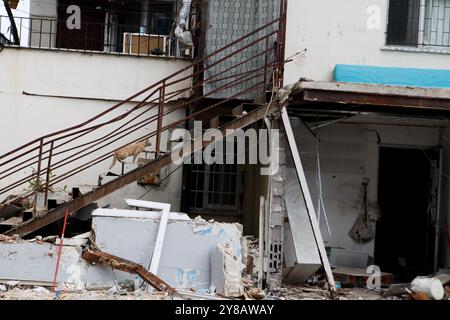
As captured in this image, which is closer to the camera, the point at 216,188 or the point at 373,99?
the point at 373,99

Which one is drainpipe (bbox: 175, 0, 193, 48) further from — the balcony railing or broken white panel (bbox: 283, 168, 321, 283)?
broken white panel (bbox: 283, 168, 321, 283)

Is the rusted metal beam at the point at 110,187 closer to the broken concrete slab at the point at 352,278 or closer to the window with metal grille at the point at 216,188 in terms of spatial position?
the broken concrete slab at the point at 352,278

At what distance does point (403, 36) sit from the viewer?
1242 cm

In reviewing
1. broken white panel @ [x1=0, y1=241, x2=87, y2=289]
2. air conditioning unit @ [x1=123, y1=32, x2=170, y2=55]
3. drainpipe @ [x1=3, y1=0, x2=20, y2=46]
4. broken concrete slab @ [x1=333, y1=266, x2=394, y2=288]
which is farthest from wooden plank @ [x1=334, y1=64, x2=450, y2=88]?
drainpipe @ [x1=3, y1=0, x2=20, y2=46]

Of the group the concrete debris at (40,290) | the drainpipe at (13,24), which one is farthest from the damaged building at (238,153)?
the drainpipe at (13,24)

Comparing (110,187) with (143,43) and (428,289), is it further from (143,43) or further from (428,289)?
(143,43)

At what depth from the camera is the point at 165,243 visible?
9.96m

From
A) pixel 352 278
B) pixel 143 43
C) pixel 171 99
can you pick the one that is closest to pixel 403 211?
pixel 352 278

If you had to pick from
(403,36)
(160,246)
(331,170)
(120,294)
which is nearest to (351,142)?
(331,170)

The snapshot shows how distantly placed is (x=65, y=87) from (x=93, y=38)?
2.56m

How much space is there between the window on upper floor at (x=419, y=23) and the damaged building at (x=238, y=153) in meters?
0.02
